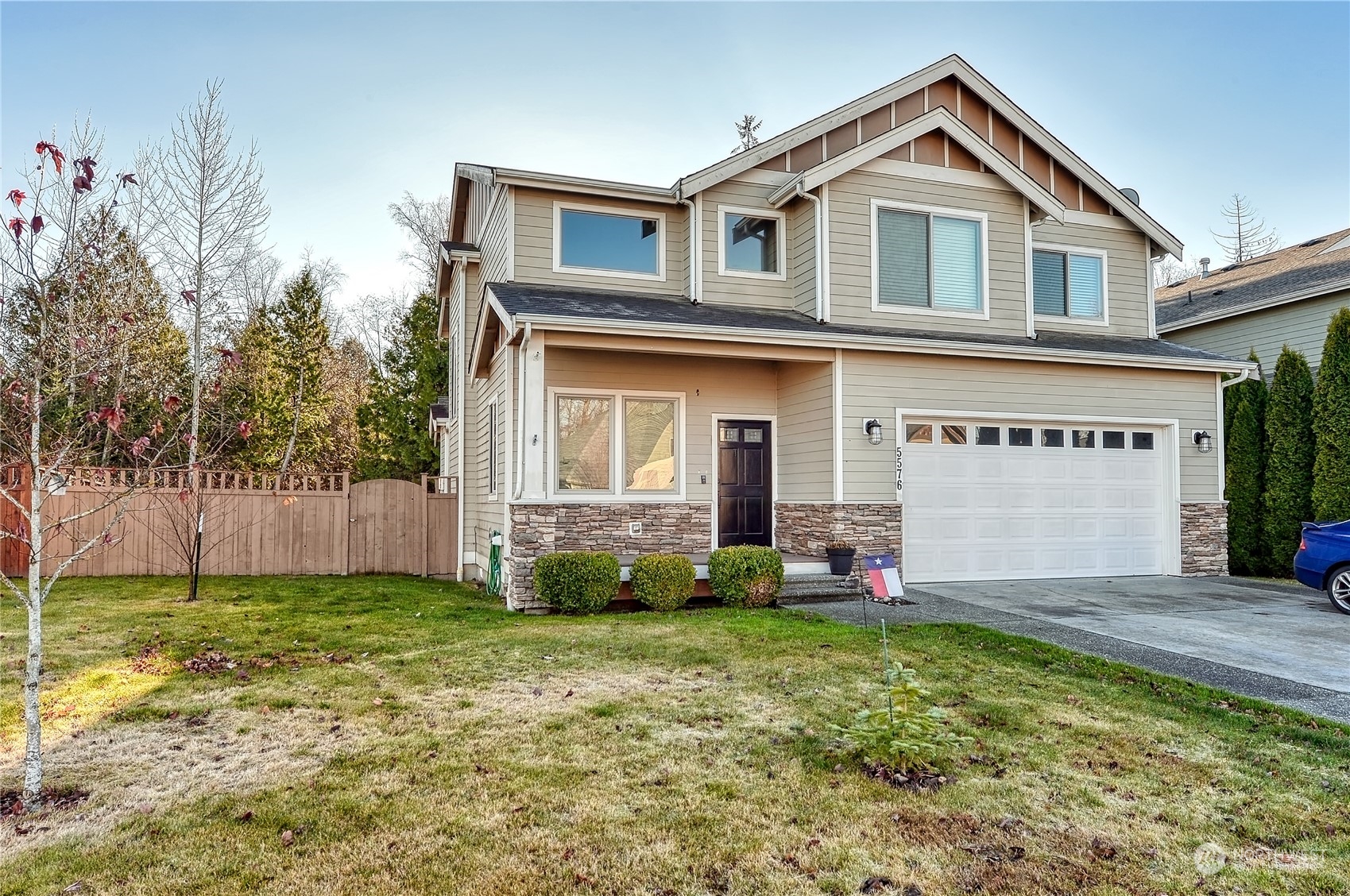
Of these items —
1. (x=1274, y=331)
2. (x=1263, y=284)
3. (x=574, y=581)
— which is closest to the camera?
(x=574, y=581)

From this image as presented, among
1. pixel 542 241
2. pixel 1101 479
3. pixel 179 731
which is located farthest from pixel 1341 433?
pixel 179 731

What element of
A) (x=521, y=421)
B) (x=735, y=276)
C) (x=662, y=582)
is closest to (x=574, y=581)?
(x=662, y=582)

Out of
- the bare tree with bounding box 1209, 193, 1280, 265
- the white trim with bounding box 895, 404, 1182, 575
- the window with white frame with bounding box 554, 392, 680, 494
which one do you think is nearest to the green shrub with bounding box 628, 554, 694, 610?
the window with white frame with bounding box 554, 392, 680, 494

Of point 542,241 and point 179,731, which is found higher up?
point 542,241

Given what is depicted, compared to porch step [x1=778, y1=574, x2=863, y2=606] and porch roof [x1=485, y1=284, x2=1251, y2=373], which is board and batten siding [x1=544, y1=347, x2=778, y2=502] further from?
porch step [x1=778, y1=574, x2=863, y2=606]

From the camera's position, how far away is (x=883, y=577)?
4660 mm

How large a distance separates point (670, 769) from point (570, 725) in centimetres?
92

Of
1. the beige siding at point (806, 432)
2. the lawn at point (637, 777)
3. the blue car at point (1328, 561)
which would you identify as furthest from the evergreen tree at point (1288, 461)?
the lawn at point (637, 777)

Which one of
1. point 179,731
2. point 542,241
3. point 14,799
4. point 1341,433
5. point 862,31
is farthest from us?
point 862,31

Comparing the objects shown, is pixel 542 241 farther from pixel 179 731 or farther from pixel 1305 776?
pixel 1305 776

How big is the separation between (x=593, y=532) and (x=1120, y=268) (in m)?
9.70

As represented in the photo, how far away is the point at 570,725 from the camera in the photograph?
15.3ft

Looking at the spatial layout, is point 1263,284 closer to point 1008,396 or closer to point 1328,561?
point 1008,396

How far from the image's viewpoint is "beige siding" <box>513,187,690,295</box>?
35.1 ft
